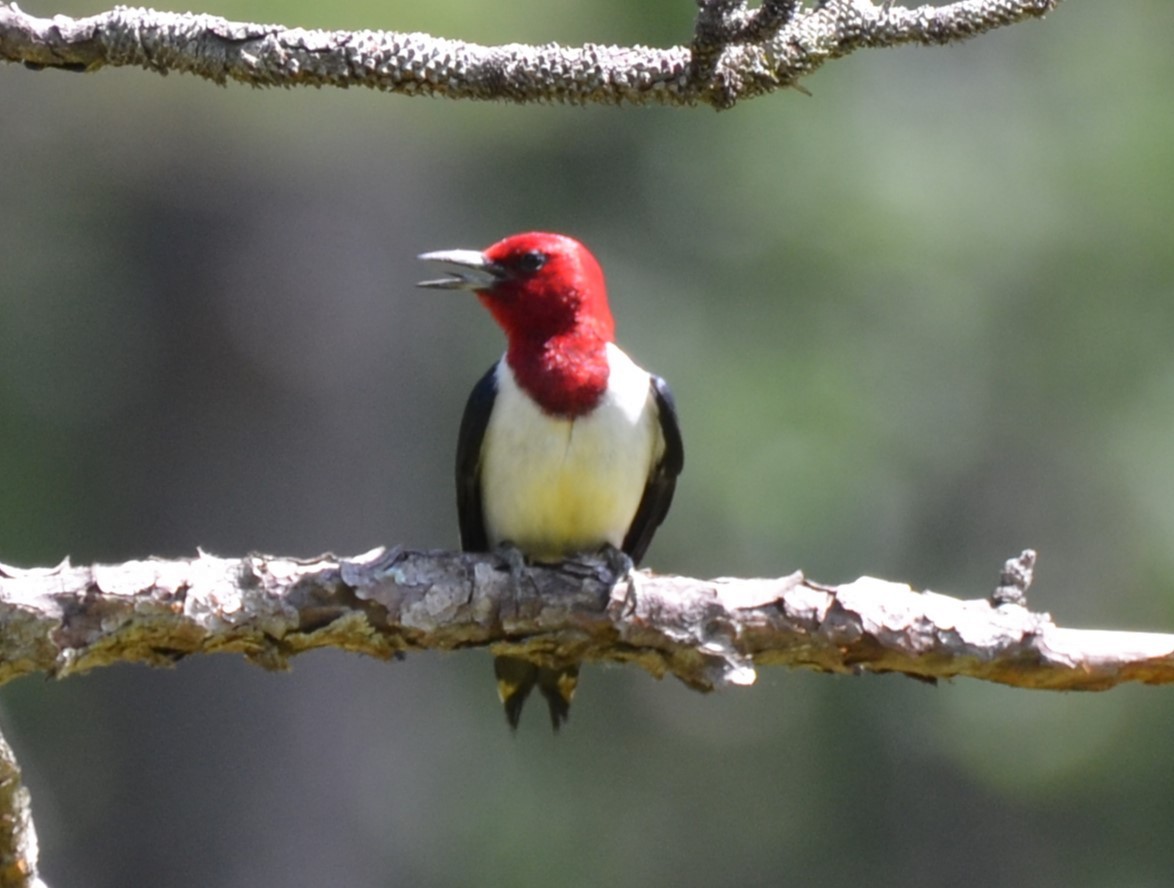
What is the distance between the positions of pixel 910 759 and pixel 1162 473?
81.8 inches

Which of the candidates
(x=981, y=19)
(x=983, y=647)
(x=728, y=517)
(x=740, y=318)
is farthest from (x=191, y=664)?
(x=981, y=19)

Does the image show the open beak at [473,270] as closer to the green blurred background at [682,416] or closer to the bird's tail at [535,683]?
the bird's tail at [535,683]

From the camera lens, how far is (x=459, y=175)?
31.9 ft

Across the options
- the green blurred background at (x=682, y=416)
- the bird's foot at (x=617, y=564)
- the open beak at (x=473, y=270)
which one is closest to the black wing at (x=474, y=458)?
the open beak at (x=473, y=270)

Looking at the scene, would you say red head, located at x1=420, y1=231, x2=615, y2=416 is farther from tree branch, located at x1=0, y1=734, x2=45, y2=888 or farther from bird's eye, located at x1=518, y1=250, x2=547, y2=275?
tree branch, located at x1=0, y1=734, x2=45, y2=888

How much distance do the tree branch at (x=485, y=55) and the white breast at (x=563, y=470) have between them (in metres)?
1.63

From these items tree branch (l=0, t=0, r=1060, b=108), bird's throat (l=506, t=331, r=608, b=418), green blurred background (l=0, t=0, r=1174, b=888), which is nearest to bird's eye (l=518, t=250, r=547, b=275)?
bird's throat (l=506, t=331, r=608, b=418)

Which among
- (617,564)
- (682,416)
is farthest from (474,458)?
(682,416)

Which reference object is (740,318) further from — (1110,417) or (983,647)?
(983,647)

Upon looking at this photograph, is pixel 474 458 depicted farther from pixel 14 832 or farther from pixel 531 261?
pixel 14 832

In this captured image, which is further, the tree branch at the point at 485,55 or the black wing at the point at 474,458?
the black wing at the point at 474,458

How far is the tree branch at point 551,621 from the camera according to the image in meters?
3.75

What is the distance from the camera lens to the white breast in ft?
15.9

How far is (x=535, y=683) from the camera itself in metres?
5.16
